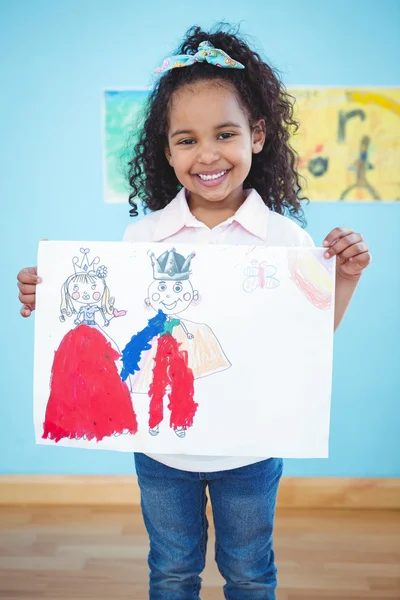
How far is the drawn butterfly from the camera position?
90cm

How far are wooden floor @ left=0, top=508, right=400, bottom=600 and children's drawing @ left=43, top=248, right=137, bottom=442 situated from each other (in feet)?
2.47

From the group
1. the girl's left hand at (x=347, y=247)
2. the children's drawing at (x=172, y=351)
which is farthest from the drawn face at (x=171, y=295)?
the girl's left hand at (x=347, y=247)

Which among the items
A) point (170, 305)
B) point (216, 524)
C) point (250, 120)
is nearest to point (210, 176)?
point (250, 120)

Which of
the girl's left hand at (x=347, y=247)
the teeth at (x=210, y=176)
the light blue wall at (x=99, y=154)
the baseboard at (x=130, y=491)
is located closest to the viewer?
the girl's left hand at (x=347, y=247)

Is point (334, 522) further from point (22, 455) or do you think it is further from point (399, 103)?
point (399, 103)

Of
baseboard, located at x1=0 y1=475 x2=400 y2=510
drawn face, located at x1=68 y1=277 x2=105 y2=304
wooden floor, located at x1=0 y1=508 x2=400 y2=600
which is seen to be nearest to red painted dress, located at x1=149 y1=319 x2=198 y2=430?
drawn face, located at x1=68 y1=277 x2=105 y2=304

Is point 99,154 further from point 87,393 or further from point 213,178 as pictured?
point 87,393

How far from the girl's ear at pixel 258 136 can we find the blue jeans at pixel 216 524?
55cm

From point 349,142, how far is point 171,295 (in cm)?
111

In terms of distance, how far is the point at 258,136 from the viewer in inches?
42.2

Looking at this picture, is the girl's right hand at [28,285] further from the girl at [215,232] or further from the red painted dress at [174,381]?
the red painted dress at [174,381]

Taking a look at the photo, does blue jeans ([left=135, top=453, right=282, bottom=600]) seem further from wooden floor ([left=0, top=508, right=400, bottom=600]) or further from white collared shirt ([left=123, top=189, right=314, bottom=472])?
wooden floor ([left=0, top=508, right=400, bottom=600])

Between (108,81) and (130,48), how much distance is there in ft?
0.38

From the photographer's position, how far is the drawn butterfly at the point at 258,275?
895 mm
